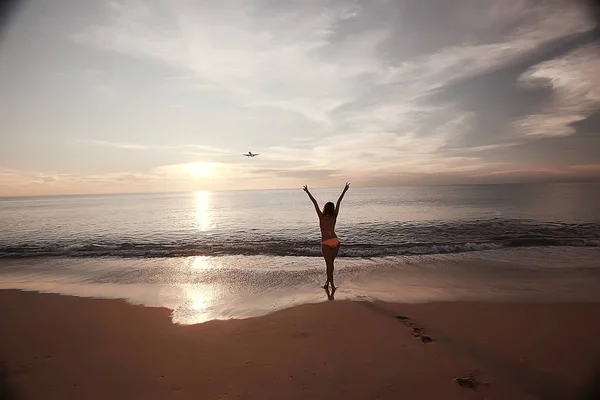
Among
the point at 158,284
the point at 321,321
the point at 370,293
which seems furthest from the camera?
the point at 158,284

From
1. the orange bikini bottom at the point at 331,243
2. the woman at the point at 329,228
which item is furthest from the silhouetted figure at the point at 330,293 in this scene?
the orange bikini bottom at the point at 331,243

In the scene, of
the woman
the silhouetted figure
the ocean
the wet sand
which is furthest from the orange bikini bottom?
the wet sand

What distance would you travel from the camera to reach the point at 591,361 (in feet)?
18.3

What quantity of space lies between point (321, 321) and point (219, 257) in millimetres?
11869

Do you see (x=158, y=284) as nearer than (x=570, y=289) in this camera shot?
No

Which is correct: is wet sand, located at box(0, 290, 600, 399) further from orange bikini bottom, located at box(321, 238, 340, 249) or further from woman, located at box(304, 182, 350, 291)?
orange bikini bottom, located at box(321, 238, 340, 249)

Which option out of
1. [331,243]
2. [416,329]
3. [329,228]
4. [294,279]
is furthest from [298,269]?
[416,329]

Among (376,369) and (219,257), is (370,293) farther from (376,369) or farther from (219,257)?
(219,257)

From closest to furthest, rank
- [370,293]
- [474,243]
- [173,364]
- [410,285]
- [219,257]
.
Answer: [173,364] → [370,293] → [410,285] → [219,257] → [474,243]

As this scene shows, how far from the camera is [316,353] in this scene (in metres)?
6.01

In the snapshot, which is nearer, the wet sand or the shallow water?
the wet sand

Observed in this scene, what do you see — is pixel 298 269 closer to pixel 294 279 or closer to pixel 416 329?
pixel 294 279

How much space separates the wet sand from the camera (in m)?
4.89

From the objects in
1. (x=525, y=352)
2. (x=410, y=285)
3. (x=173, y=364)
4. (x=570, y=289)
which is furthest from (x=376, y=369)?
(x=570, y=289)
